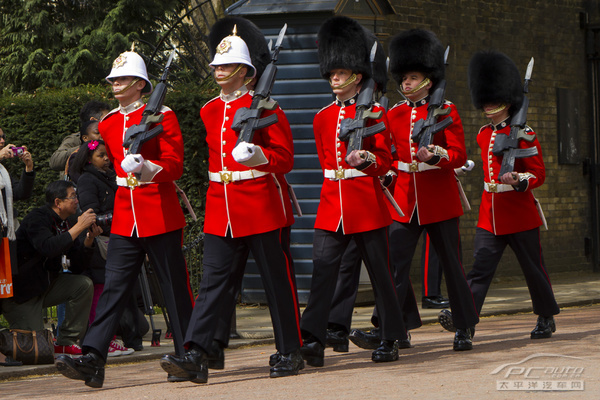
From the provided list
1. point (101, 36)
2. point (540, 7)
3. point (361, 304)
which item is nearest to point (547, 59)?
point (540, 7)

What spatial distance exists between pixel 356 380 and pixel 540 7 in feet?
33.1

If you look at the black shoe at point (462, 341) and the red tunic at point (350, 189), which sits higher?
the red tunic at point (350, 189)

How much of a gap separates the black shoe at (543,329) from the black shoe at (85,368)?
11.4 feet

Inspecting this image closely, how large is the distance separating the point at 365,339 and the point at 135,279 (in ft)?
5.98

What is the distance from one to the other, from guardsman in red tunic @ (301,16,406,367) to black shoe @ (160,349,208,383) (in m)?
0.81

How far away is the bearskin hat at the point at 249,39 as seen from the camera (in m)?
7.62

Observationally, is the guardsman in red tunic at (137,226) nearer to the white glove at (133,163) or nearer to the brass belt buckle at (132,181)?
the brass belt buckle at (132,181)

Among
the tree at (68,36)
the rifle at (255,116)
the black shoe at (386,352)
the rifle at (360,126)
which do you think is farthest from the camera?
the tree at (68,36)

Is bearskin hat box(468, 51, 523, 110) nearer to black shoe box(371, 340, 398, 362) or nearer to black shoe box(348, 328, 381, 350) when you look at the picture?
black shoe box(348, 328, 381, 350)

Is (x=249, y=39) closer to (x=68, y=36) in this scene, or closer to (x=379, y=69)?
(x=379, y=69)

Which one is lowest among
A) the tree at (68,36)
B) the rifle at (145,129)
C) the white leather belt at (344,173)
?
the white leather belt at (344,173)

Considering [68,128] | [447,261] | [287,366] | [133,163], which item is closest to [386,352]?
[287,366]

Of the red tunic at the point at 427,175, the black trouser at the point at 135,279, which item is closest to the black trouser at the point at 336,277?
the red tunic at the point at 427,175

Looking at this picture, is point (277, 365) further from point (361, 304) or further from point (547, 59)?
point (547, 59)
